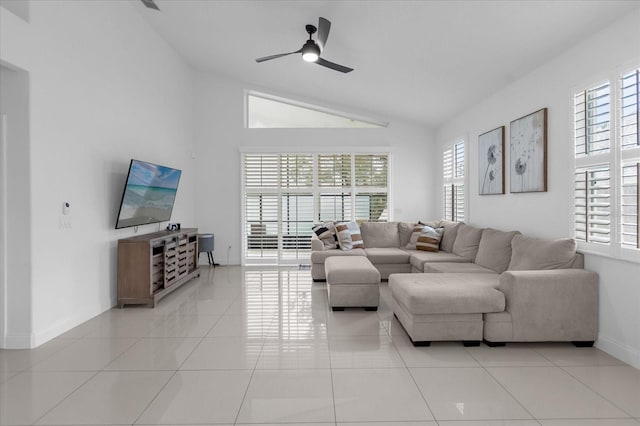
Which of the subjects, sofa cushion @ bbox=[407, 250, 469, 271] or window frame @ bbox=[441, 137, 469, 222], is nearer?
sofa cushion @ bbox=[407, 250, 469, 271]

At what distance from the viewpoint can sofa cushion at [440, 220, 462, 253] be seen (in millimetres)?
5707

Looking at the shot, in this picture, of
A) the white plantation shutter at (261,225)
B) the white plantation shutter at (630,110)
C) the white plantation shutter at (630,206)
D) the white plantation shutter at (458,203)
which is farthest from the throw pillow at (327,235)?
the white plantation shutter at (630,110)

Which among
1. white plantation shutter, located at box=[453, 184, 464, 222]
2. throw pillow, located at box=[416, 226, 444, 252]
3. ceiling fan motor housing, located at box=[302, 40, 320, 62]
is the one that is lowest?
throw pillow, located at box=[416, 226, 444, 252]

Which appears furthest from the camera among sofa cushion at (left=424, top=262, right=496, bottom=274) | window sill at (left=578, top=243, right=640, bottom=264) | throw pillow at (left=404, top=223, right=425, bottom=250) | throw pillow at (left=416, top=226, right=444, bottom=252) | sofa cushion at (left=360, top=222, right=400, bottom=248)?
sofa cushion at (left=360, top=222, right=400, bottom=248)

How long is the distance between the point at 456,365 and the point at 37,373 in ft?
10.3

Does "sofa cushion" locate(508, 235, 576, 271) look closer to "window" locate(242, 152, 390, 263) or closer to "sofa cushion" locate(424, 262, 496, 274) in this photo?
"sofa cushion" locate(424, 262, 496, 274)

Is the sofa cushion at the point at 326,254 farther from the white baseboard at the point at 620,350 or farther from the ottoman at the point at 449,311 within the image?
the white baseboard at the point at 620,350

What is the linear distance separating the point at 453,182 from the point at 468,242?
165 cm

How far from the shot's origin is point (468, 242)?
5078 millimetres

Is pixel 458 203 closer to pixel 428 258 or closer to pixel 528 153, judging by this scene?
pixel 428 258

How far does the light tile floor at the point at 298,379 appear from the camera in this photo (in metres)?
2.10

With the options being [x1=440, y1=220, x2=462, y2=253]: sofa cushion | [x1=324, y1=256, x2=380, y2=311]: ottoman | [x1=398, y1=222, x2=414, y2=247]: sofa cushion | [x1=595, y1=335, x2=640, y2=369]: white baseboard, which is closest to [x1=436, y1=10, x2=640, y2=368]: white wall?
[x1=595, y1=335, x2=640, y2=369]: white baseboard

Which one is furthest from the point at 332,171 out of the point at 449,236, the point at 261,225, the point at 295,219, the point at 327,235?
the point at 449,236

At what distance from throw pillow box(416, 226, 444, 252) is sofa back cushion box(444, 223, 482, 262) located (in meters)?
0.35
